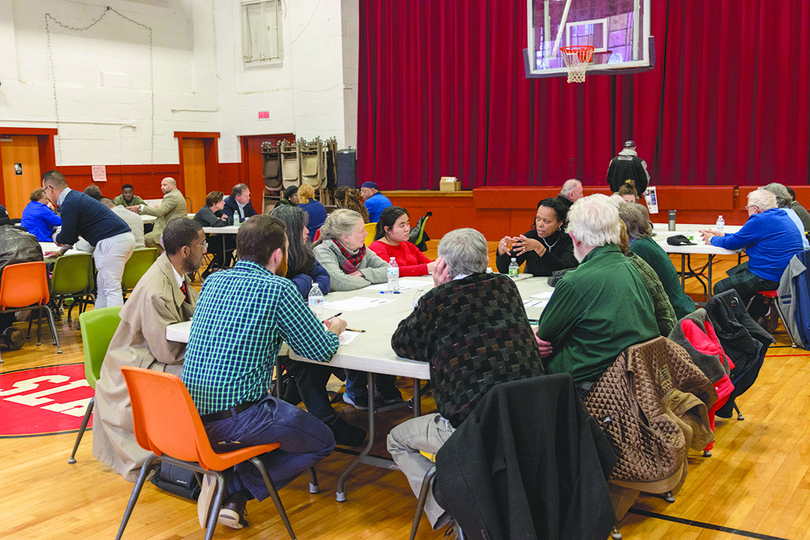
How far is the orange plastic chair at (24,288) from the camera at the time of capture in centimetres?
528

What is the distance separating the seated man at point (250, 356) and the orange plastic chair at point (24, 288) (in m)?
3.48

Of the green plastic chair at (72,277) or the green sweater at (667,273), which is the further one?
the green plastic chair at (72,277)

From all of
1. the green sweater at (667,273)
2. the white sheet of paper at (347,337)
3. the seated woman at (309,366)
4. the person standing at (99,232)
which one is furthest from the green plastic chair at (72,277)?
the green sweater at (667,273)

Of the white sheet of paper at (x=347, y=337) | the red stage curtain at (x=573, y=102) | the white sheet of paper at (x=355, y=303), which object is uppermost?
the red stage curtain at (x=573, y=102)

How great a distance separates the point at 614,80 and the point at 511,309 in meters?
9.65

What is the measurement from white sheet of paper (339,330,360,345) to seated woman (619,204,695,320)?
159cm

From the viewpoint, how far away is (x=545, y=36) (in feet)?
29.1

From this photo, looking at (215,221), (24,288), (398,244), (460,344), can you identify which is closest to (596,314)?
(460,344)

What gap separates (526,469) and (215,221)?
7.21m

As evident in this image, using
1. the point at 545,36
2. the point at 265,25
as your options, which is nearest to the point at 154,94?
the point at 265,25

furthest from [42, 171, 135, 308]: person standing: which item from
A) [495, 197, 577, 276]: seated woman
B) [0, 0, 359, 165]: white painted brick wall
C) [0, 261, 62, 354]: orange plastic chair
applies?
[0, 0, 359, 165]: white painted brick wall

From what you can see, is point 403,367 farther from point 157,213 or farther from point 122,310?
point 157,213

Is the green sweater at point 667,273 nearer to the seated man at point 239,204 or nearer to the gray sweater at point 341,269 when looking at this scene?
the gray sweater at point 341,269

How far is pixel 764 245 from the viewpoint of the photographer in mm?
5230
